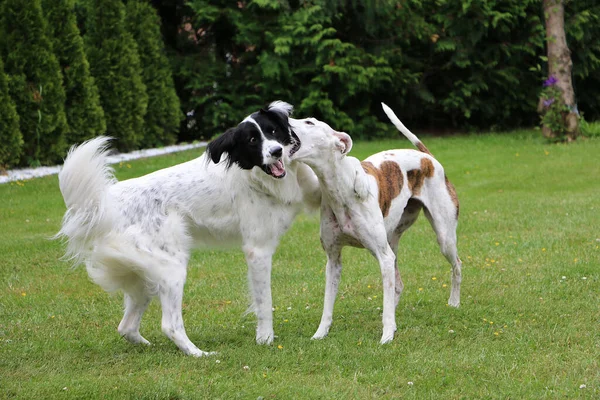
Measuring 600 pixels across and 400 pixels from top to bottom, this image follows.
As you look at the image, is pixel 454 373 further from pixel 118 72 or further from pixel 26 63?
pixel 118 72

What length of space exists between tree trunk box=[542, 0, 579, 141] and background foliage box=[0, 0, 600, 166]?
0.69 m

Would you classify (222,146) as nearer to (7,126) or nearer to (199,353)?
(199,353)

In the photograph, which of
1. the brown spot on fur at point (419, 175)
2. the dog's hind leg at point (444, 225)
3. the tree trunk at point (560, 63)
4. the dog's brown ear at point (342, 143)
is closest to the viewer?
the dog's brown ear at point (342, 143)

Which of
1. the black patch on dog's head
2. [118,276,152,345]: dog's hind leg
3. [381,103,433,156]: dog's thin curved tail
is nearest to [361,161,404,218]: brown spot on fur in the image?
[381,103,433,156]: dog's thin curved tail

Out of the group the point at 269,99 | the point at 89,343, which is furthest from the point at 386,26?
the point at 89,343

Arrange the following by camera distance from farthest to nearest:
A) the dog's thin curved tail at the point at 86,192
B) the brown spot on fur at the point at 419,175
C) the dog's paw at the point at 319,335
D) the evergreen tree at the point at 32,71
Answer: the evergreen tree at the point at 32,71
the brown spot on fur at the point at 419,175
the dog's paw at the point at 319,335
the dog's thin curved tail at the point at 86,192

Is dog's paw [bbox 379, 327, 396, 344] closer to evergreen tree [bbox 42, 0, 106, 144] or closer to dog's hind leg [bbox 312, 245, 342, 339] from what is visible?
dog's hind leg [bbox 312, 245, 342, 339]

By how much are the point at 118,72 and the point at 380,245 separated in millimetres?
10336

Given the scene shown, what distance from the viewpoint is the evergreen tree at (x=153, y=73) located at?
15523mm

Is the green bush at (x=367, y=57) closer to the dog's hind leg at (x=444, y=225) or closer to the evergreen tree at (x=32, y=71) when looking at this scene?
the evergreen tree at (x=32, y=71)

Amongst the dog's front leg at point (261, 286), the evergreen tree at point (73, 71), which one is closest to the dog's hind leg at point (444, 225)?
the dog's front leg at point (261, 286)

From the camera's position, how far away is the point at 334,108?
57.1 ft

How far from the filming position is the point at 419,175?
543cm

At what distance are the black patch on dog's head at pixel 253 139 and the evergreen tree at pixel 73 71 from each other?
8.70 meters
